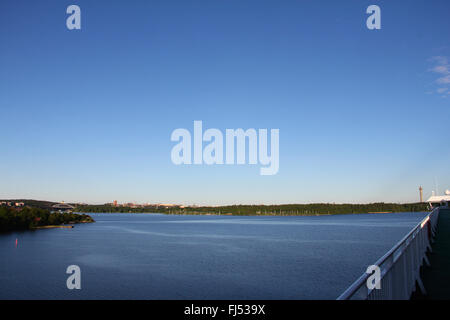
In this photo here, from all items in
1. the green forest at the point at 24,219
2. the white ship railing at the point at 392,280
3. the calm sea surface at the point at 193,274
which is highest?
the white ship railing at the point at 392,280

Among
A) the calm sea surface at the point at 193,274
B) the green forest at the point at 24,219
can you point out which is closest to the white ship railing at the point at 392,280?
the calm sea surface at the point at 193,274

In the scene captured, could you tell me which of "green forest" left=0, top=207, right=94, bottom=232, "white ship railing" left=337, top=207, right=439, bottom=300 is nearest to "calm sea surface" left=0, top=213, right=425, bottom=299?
"white ship railing" left=337, top=207, right=439, bottom=300

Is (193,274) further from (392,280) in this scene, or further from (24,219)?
(24,219)

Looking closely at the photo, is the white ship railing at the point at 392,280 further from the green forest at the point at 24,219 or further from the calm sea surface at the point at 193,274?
the green forest at the point at 24,219

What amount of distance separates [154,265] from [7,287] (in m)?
15.2

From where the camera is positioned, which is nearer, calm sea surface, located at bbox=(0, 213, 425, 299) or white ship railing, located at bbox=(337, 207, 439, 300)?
white ship railing, located at bbox=(337, 207, 439, 300)

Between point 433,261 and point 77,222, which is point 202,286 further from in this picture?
point 77,222

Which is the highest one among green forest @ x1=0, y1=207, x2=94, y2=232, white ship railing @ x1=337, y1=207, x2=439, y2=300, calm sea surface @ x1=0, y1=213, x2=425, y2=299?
white ship railing @ x1=337, y1=207, x2=439, y2=300

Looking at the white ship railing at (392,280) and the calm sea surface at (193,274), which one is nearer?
the white ship railing at (392,280)

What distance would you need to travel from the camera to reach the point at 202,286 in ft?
97.0

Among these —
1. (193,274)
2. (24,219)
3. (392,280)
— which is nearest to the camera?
(392,280)

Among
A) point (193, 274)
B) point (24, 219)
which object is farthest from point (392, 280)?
point (24, 219)

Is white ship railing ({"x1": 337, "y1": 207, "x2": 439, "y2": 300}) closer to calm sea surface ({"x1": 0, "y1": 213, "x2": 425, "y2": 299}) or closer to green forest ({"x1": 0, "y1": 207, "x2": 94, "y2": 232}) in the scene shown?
calm sea surface ({"x1": 0, "y1": 213, "x2": 425, "y2": 299})

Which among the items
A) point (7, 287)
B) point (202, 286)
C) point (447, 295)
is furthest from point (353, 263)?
point (7, 287)
